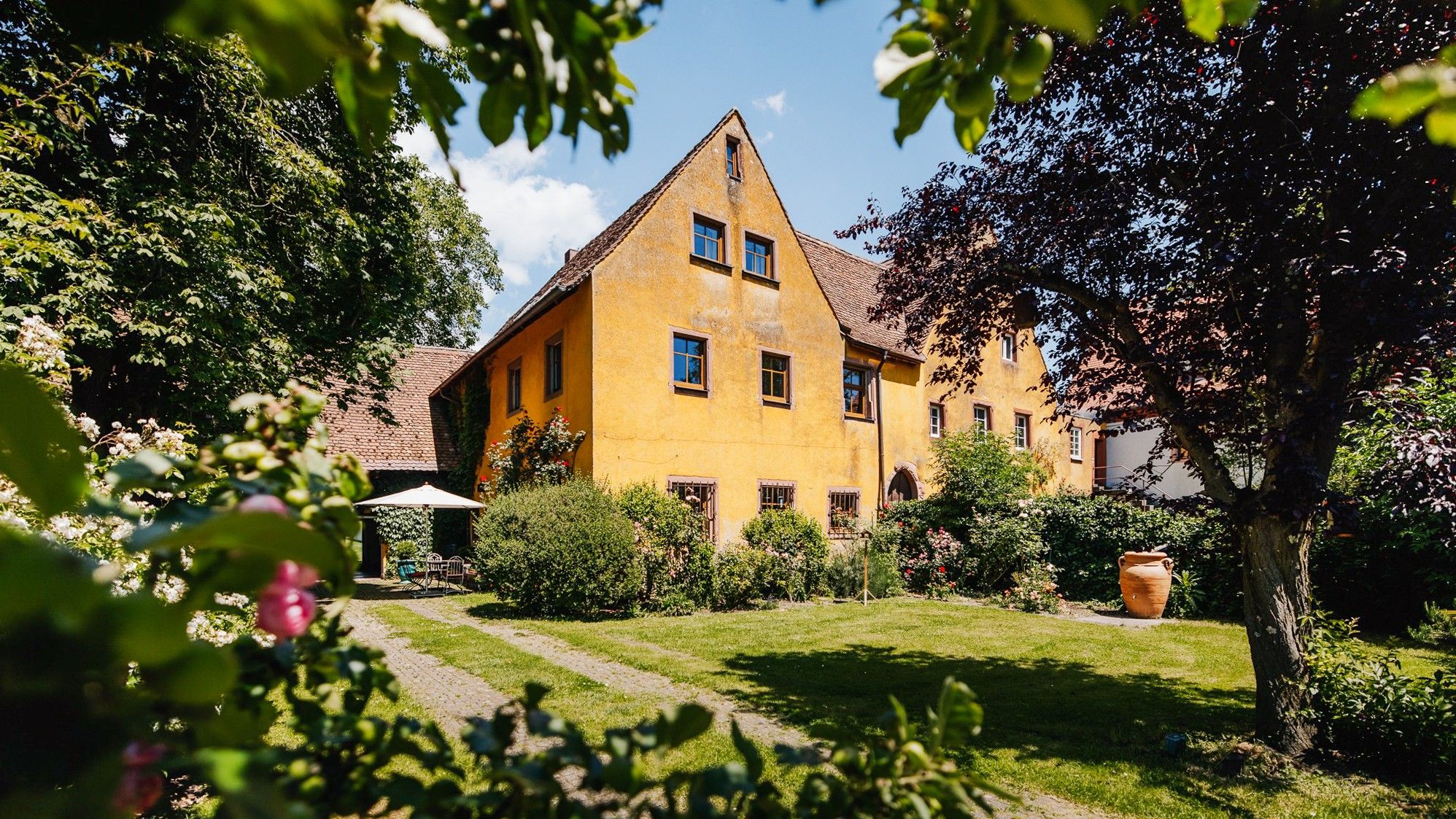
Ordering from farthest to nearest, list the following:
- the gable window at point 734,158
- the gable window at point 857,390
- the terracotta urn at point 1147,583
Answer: the gable window at point 857,390
the gable window at point 734,158
the terracotta urn at point 1147,583

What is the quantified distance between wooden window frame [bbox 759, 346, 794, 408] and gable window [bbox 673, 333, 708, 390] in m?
1.48

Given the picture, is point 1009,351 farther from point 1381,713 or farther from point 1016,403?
point 1381,713

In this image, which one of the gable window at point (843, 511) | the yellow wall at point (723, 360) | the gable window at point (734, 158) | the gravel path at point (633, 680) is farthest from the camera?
the gable window at point (843, 511)

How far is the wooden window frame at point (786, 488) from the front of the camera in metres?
15.9

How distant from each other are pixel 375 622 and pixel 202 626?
808 cm

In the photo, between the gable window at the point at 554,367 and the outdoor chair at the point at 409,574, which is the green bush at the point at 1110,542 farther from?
the outdoor chair at the point at 409,574

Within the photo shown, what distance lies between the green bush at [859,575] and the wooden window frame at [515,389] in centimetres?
838

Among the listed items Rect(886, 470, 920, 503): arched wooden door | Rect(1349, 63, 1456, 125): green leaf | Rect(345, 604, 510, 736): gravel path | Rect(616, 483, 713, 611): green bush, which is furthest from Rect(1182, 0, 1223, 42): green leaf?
Rect(886, 470, 920, 503): arched wooden door

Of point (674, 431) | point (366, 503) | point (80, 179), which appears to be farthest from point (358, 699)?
point (366, 503)

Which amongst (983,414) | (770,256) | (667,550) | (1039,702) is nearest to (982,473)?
(983,414)

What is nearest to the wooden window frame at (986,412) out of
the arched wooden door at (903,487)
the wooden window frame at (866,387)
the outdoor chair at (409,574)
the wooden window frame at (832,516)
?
the arched wooden door at (903,487)

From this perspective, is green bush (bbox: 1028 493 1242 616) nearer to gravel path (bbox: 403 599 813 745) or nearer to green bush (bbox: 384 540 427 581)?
gravel path (bbox: 403 599 813 745)

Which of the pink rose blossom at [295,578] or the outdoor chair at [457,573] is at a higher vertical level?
the pink rose blossom at [295,578]

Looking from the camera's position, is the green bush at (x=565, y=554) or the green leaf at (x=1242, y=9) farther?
the green bush at (x=565, y=554)
